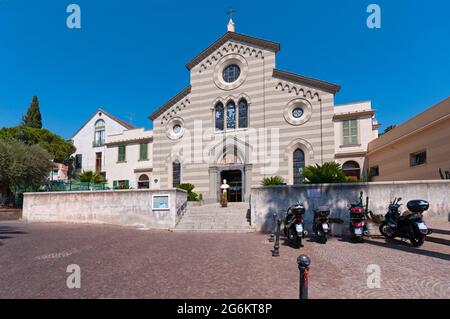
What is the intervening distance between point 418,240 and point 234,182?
51.3 feet

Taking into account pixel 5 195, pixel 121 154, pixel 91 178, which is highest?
pixel 121 154

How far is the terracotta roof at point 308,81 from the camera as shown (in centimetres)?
1964

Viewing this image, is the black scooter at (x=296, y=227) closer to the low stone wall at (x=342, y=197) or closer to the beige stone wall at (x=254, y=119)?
the low stone wall at (x=342, y=197)

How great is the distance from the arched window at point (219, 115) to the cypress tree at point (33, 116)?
32.3 meters

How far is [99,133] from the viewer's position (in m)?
31.7

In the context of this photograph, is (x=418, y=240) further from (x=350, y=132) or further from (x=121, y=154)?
(x=121, y=154)

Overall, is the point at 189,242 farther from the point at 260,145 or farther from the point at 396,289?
the point at 260,145

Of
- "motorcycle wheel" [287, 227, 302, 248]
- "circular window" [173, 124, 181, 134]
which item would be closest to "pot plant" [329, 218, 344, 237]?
"motorcycle wheel" [287, 227, 302, 248]

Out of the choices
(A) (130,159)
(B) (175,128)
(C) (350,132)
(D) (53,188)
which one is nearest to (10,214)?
(D) (53,188)

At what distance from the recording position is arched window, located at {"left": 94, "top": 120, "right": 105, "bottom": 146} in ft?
102

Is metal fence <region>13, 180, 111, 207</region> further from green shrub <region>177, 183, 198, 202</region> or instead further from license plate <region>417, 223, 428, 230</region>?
license plate <region>417, 223, 428, 230</region>

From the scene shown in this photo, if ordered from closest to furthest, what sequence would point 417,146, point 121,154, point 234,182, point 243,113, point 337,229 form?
point 337,229
point 417,146
point 234,182
point 243,113
point 121,154

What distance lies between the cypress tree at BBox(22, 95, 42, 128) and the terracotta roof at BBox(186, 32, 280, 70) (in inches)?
1155

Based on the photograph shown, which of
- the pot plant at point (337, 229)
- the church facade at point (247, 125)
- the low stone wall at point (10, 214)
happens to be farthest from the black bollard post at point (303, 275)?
the low stone wall at point (10, 214)
